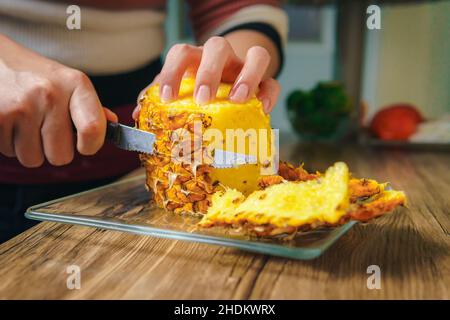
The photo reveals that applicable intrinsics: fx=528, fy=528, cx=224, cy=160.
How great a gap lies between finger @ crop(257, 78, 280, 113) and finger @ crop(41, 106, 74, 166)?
354 mm

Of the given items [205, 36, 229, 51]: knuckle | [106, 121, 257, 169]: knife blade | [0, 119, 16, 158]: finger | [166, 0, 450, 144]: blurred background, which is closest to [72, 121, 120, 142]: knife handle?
[106, 121, 257, 169]: knife blade

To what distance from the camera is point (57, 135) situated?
2.78 ft

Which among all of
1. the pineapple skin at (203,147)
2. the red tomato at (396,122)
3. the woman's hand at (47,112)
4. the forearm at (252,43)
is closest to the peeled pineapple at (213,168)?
the pineapple skin at (203,147)

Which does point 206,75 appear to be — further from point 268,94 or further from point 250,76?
point 268,94

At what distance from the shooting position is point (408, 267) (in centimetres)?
68

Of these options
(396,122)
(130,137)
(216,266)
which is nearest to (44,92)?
(130,137)

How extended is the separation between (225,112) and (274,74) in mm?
551

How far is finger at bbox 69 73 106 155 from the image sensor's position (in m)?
0.82

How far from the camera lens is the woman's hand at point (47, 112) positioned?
0.83 m

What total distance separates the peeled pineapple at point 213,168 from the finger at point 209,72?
18 mm

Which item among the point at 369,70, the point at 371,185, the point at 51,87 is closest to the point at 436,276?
the point at 371,185

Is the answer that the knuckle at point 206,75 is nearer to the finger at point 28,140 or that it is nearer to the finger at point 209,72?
the finger at point 209,72

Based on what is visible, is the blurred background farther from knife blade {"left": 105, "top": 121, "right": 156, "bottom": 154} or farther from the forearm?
knife blade {"left": 105, "top": 121, "right": 156, "bottom": 154}

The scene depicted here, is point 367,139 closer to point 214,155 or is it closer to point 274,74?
point 274,74
